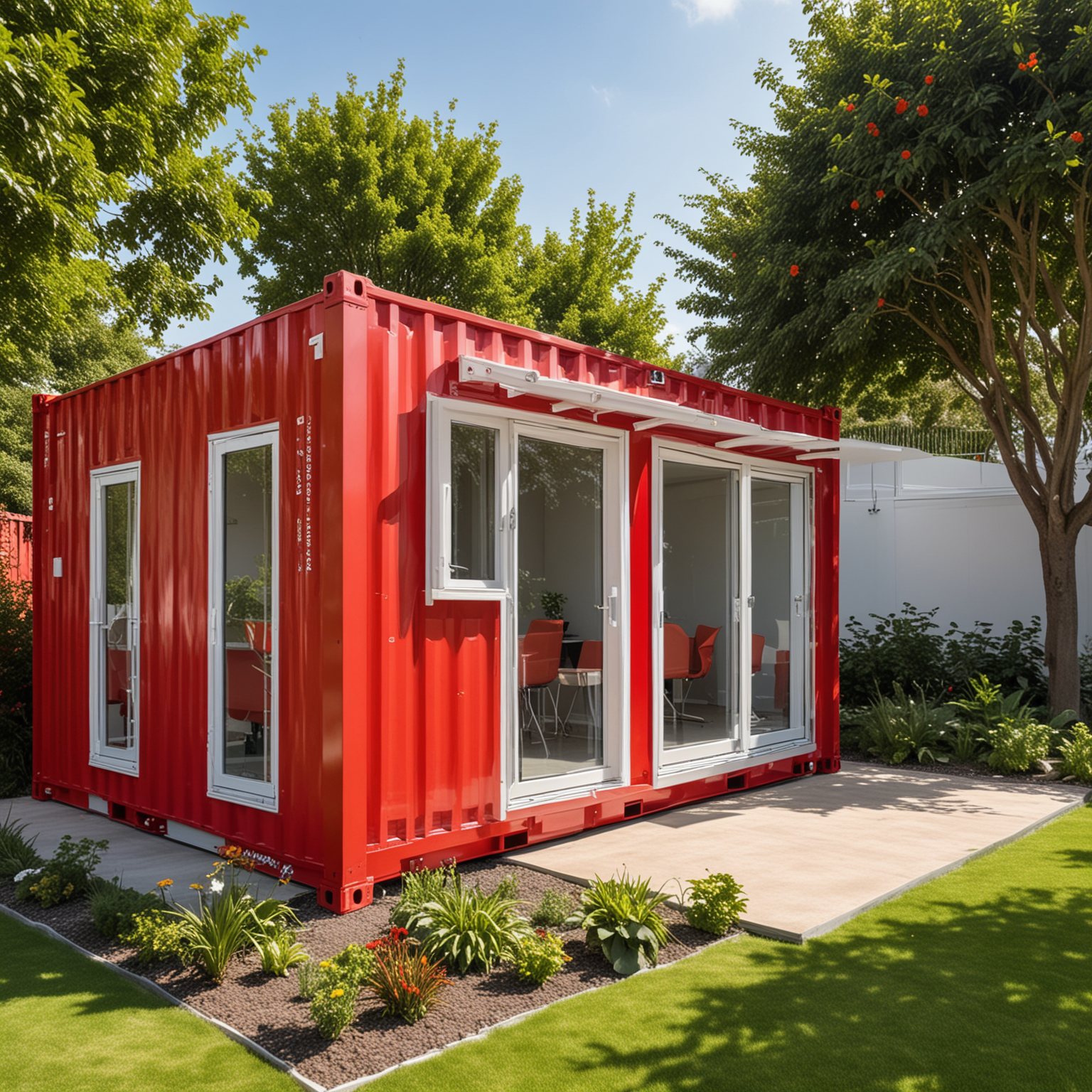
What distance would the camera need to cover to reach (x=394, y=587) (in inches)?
174

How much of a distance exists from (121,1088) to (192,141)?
9.16m

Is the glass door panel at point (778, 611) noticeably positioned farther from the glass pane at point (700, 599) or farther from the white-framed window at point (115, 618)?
the white-framed window at point (115, 618)

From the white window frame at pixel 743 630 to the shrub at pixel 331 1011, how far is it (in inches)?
128

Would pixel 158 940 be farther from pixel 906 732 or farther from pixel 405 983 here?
pixel 906 732

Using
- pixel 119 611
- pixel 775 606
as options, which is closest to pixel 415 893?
pixel 119 611

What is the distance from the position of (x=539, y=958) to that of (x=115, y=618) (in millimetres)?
3984

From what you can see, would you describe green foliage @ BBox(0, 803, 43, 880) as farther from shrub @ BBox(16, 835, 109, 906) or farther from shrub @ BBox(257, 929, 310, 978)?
shrub @ BBox(257, 929, 310, 978)

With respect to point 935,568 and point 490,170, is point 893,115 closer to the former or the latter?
point 935,568

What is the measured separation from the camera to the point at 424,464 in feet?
15.1

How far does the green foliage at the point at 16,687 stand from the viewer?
23.9 ft


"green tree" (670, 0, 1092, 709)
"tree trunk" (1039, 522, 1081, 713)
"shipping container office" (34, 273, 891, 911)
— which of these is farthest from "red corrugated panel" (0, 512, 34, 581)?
"tree trunk" (1039, 522, 1081, 713)

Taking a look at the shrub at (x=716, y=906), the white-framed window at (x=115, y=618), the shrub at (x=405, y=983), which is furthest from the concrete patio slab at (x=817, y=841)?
the white-framed window at (x=115, y=618)

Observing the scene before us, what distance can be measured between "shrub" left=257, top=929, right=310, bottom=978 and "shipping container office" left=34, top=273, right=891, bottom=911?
0.57 metres

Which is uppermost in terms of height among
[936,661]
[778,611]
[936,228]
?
[936,228]
